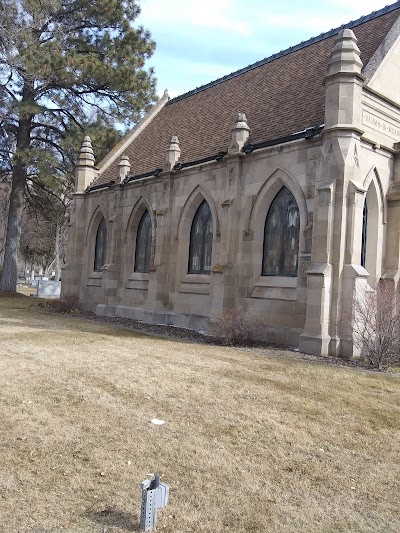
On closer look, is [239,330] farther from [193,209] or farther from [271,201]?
[193,209]

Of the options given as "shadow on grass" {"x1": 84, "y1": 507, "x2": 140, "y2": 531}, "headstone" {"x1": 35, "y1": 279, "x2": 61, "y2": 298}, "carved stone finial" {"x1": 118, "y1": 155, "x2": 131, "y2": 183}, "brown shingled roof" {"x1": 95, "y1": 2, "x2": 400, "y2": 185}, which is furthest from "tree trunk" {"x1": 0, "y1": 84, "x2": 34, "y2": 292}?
"shadow on grass" {"x1": 84, "y1": 507, "x2": 140, "y2": 531}

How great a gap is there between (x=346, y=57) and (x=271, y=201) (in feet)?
14.6

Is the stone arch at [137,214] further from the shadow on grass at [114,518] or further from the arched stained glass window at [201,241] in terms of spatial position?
the shadow on grass at [114,518]

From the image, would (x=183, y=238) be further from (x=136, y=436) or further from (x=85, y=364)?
(x=136, y=436)


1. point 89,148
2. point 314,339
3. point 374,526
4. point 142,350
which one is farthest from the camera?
point 89,148

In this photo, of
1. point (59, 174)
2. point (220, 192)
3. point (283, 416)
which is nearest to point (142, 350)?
point (283, 416)

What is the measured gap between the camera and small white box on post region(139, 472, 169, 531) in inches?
140

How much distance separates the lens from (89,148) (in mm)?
25844

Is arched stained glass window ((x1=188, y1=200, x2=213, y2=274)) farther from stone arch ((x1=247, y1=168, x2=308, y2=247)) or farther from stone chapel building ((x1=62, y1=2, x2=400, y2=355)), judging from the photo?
stone arch ((x1=247, y1=168, x2=308, y2=247))

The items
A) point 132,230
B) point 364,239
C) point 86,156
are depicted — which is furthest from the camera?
point 86,156

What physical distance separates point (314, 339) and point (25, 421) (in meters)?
8.20

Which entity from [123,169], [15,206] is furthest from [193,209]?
[15,206]

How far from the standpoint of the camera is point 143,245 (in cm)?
2150

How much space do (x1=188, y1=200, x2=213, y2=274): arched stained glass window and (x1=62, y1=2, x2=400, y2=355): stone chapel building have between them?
0.19 feet
